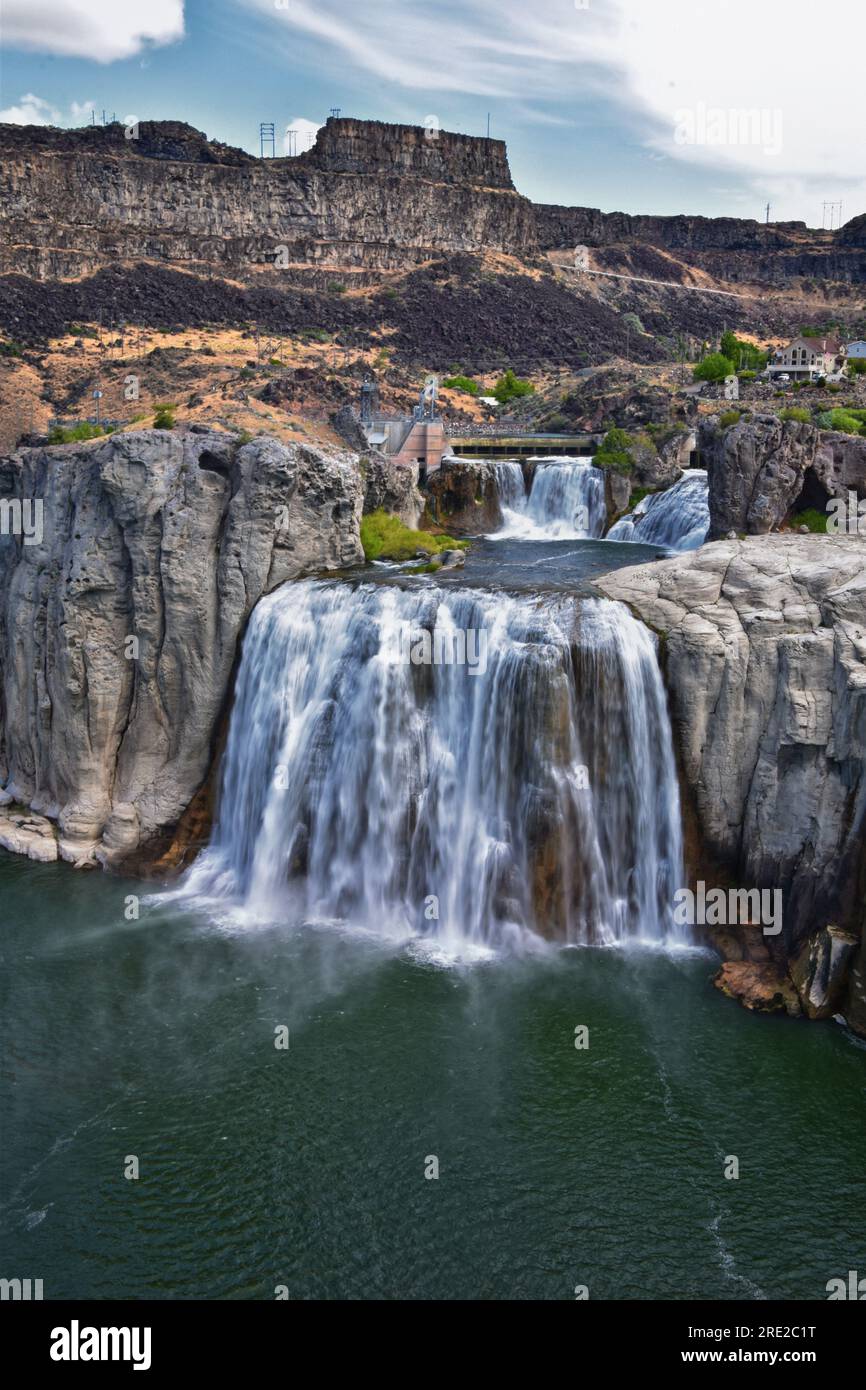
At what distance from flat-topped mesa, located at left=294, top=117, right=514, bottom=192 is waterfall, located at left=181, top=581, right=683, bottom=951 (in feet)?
374

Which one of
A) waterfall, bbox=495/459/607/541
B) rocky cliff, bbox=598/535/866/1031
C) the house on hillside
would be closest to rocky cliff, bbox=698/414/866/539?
waterfall, bbox=495/459/607/541

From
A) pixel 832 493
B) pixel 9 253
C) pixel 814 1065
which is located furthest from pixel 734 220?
pixel 814 1065

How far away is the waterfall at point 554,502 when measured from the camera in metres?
48.8

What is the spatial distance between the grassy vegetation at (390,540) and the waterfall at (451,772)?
5890 millimetres

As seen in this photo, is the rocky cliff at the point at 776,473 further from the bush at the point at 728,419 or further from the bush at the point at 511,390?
the bush at the point at 511,390

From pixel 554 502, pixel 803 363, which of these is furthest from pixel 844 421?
pixel 803 363

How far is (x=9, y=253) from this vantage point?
325 feet

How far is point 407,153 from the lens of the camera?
13050 cm

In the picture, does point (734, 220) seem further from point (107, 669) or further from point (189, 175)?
point (107, 669)

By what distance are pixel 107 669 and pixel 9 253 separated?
85.7 metres

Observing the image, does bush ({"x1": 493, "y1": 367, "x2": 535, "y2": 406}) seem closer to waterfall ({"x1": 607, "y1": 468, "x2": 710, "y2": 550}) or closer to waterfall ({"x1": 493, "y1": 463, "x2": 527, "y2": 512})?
waterfall ({"x1": 493, "y1": 463, "x2": 527, "y2": 512})

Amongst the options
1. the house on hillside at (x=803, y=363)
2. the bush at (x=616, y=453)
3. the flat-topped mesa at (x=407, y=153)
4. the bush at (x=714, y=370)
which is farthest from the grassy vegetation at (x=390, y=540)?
the flat-topped mesa at (x=407, y=153)

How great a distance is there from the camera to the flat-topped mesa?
12681 centimetres

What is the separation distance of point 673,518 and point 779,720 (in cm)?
2395
